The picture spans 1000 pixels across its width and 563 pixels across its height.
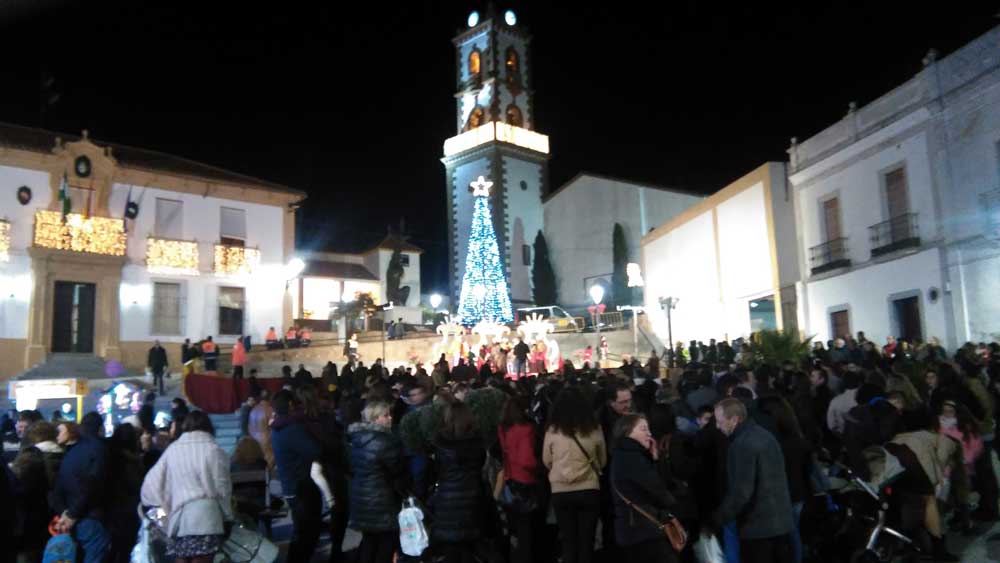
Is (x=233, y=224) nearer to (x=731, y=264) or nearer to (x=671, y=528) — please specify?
(x=731, y=264)

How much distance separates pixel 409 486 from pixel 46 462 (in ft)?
10.3

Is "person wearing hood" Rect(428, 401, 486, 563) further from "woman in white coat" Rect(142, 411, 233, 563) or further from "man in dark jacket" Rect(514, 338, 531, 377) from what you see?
"man in dark jacket" Rect(514, 338, 531, 377)

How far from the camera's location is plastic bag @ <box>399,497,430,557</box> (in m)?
5.73

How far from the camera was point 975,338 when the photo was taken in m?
17.2

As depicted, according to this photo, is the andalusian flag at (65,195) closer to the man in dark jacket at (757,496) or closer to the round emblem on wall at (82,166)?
the round emblem on wall at (82,166)

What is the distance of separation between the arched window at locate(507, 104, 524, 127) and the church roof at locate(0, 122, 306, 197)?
600 inches

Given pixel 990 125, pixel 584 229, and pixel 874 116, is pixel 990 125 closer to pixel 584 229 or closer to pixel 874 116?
pixel 874 116

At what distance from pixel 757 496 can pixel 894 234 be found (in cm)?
1686

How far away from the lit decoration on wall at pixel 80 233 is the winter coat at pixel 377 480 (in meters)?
21.6

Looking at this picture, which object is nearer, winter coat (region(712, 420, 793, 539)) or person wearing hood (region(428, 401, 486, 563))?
winter coat (region(712, 420, 793, 539))

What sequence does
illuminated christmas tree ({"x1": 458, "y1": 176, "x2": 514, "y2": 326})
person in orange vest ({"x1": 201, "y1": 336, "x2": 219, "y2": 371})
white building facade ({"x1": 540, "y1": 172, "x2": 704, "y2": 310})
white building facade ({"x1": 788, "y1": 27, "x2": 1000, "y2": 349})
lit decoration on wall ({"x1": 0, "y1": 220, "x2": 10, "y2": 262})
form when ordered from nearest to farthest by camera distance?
white building facade ({"x1": 788, "y1": 27, "x2": 1000, "y2": 349})
person in orange vest ({"x1": 201, "y1": 336, "x2": 219, "y2": 371})
lit decoration on wall ({"x1": 0, "y1": 220, "x2": 10, "y2": 262})
illuminated christmas tree ({"x1": 458, "y1": 176, "x2": 514, "y2": 326})
white building facade ({"x1": 540, "y1": 172, "x2": 704, "y2": 310})

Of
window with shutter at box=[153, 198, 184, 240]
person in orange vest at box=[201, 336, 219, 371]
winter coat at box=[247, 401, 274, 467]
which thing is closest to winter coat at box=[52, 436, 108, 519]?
winter coat at box=[247, 401, 274, 467]

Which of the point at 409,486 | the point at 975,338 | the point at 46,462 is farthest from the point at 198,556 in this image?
the point at 975,338

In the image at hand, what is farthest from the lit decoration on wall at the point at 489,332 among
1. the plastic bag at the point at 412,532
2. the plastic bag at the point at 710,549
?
the plastic bag at the point at 710,549
